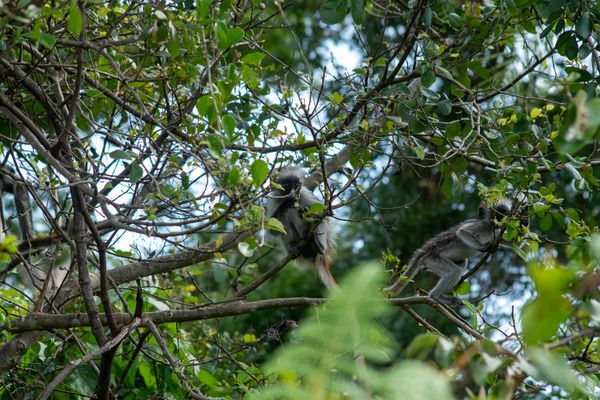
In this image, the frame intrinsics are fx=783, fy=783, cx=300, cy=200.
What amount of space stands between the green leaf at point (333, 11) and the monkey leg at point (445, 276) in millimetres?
3466

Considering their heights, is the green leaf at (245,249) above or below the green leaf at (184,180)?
below

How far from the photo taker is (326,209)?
3916mm

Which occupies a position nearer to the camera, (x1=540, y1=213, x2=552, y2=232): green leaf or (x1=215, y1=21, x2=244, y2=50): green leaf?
(x1=215, y1=21, x2=244, y2=50): green leaf

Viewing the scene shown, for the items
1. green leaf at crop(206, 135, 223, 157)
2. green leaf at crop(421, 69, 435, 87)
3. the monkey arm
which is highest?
green leaf at crop(421, 69, 435, 87)

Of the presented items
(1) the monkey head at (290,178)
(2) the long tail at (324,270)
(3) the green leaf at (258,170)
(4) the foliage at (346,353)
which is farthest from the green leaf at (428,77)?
(4) the foliage at (346,353)

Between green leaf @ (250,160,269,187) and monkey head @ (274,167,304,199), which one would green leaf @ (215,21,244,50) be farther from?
monkey head @ (274,167,304,199)

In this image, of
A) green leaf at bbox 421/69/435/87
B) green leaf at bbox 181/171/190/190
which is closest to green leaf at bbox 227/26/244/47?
green leaf at bbox 181/171/190/190

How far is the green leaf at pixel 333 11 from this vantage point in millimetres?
3945

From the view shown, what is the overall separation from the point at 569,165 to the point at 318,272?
3.24m

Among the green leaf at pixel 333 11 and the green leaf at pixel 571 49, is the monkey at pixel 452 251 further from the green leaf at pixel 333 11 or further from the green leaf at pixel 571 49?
the green leaf at pixel 333 11

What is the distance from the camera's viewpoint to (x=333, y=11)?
13.2 ft

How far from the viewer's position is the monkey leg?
6892mm

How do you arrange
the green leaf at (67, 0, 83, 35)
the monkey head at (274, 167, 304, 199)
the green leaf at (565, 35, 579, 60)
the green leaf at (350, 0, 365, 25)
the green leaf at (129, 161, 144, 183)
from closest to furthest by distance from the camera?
the green leaf at (67, 0, 83, 35)
the green leaf at (129, 161, 144, 183)
the green leaf at (350, 0, 365, 25)
the green leaf at (565, 35, 579, 60)
the monkey head at (274, 167, 304, 199)

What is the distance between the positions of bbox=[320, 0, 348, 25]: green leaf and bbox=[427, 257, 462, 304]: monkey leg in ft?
11.4
